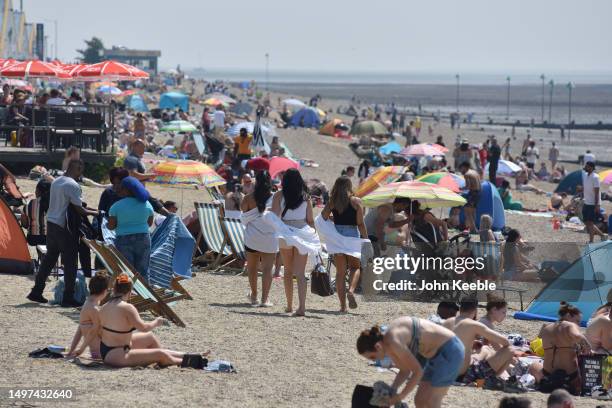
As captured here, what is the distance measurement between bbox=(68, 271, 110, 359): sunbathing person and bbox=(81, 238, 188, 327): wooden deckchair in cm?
112

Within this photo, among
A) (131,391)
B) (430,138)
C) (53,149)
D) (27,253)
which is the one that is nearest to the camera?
(131,391)

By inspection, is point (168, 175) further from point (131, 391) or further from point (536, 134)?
point (536, 134)

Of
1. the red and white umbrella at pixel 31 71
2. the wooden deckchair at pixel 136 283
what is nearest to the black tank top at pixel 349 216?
the wooden deckchair at pixel 136 283

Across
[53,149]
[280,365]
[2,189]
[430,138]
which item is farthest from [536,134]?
[280,365]

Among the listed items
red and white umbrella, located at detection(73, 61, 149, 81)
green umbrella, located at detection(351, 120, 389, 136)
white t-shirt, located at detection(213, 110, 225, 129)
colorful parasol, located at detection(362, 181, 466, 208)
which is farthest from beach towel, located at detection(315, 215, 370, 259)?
green umbrella, located at detection(351, 120, 389, 136)

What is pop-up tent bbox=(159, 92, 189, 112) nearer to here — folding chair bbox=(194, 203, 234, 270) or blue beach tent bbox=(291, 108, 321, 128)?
blue beach tent bbox=(291, 108, 321, 128)

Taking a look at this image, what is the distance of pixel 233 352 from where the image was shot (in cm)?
883

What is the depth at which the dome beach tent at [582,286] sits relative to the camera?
1157cm

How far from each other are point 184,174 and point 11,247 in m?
2.90

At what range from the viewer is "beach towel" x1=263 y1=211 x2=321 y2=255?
1032 cm

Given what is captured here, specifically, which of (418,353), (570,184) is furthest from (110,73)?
(418,353)

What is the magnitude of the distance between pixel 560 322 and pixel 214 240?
18.0 ft

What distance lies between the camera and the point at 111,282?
9461 millimetres

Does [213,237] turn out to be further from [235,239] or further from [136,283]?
[136,283]
